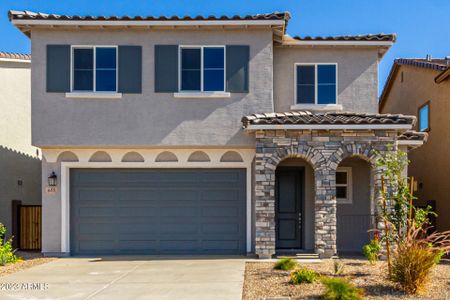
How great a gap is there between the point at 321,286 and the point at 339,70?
765 cm

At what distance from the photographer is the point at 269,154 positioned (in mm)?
13359

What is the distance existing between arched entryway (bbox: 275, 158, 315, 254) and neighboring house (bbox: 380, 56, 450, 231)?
5.39 m

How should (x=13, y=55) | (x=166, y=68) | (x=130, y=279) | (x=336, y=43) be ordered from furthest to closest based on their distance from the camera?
(x=13, y=55)
(x=336, y=43)
(x=166, y=68)
(x=130, y=279)

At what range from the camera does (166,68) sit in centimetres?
1392

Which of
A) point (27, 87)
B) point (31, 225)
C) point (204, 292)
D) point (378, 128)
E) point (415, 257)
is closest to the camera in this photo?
point (415, 257)

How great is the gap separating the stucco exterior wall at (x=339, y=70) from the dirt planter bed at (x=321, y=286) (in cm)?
512

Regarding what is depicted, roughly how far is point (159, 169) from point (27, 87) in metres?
7.20

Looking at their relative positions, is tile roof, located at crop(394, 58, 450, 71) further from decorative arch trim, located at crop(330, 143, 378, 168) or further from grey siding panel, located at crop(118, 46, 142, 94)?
grey siding panel, located at crop(118, 46, 142, 94)

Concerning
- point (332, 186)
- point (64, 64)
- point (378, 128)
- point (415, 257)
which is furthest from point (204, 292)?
point (64, 64)

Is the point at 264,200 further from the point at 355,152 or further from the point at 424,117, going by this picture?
the point at 424,117

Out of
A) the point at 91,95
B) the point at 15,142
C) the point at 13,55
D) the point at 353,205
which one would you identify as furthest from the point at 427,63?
the point at 15,142

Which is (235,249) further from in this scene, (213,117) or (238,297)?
(238,297)

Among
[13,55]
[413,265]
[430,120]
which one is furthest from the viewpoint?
[430,120]

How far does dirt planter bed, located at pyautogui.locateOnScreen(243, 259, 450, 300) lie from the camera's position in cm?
923
